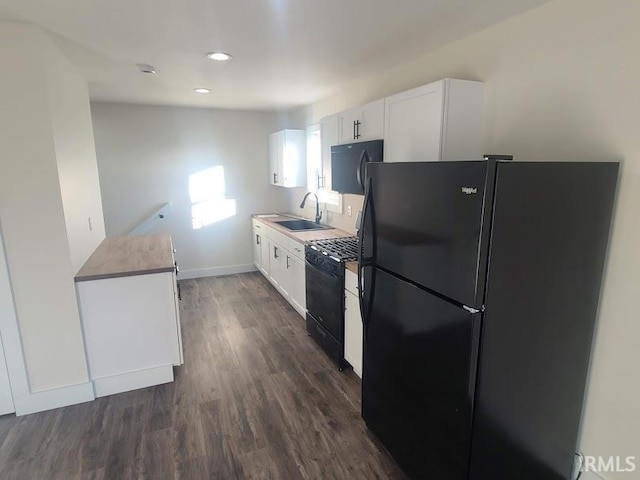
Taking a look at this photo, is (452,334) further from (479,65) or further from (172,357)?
(172,357)

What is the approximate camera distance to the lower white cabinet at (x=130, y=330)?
8.25 ft

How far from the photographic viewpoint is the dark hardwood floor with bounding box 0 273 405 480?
6.47 feet

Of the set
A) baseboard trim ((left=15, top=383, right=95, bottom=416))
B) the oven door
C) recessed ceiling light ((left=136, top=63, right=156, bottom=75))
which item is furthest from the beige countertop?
baseboard trim ((left=15, top=383, right=95, bottom=416))

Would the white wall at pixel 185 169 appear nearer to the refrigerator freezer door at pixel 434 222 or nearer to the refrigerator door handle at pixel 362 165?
the refrigerator door handle at pixel 362 165

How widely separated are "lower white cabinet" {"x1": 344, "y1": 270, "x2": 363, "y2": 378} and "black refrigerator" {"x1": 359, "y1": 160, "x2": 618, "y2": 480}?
2.39 ft

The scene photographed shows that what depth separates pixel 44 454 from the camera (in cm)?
207

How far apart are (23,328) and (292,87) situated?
2.98 m

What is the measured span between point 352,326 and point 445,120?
1523 mm

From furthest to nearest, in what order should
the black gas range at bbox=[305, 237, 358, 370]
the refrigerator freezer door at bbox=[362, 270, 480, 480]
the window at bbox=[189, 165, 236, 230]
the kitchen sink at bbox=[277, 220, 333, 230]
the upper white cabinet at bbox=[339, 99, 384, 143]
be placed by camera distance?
the window at bbox=[189, 165, 236, 230]
the kitchen sink at bbox=[277, 220, 333, 230]
the black gas range at bbox=[305, 237, 358, 370]
the upper white cabinet at bbox=[339, 99, 384, 143]
the refrigerator freezer door at bbox=[362, 270, 480, 480]

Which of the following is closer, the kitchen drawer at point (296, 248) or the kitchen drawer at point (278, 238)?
the kitchen drawer at point (296, 248)

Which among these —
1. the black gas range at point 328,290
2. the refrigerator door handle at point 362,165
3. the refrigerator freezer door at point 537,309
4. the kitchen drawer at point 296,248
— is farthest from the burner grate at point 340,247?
the refrigerator freezer door at point 537,309

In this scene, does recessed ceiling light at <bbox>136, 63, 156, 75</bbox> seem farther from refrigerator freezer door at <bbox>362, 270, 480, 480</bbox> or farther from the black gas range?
refrigerator freezer door at <bbox>362, 270, 480, 480</bbox>

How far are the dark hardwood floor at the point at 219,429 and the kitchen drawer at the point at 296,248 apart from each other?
0.89 meters

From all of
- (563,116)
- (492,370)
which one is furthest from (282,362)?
(563,116)
